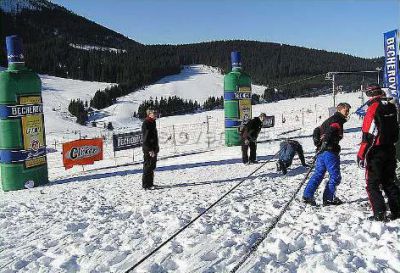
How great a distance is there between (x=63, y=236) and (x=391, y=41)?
9.16 m

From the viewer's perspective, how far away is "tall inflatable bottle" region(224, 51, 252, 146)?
65.5 ft

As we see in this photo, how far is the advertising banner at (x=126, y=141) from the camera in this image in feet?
59.1

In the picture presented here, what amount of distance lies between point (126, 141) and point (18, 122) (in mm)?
6820

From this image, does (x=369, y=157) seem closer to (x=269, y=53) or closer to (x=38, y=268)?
(x=38, y=268)

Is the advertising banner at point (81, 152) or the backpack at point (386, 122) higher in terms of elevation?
the backpack at point (386, 122)

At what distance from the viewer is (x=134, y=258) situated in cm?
529

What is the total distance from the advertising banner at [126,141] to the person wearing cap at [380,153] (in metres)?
13.1

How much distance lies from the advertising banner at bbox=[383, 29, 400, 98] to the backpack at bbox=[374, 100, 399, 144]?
5072mm

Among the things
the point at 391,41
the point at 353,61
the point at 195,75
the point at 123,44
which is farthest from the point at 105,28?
the point at 391,41

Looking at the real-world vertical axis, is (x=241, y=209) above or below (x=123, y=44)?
below

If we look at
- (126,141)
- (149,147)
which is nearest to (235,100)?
(126,141)

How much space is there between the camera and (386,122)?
602 centimetres

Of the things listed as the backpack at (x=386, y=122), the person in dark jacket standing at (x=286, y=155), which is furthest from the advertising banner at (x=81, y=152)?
the backpack at (x=386, y=122)

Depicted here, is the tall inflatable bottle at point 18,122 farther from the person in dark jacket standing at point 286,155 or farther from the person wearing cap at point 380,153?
the person wearing cap at point 380,153
